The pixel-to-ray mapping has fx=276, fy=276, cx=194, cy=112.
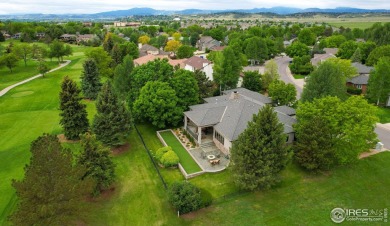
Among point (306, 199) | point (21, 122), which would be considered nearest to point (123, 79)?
point (21, 122)

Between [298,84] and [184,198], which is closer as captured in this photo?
[184,198]

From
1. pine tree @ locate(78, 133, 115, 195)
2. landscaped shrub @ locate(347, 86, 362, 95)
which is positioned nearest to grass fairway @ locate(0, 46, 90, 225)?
pine tree @ locate(78, 133, 115, 195)

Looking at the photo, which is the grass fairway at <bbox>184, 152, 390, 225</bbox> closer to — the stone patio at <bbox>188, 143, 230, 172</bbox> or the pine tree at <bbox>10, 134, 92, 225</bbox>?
the stone patio at <bbox>188, 143, 230, 172</bbox>

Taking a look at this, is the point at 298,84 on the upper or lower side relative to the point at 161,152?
upper

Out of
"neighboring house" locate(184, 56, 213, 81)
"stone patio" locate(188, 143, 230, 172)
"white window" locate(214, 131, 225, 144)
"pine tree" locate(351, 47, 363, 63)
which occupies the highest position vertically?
"pine tree" locate(351, 47, 363, 63)

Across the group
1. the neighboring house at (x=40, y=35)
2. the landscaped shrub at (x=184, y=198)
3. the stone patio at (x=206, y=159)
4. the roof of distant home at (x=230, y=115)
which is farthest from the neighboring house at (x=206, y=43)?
the landscaped shrub at (x=184, y=198)

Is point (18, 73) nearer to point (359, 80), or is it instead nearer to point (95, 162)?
point (95, 162)

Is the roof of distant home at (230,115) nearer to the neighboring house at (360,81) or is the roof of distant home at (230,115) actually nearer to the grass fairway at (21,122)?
the grass fairway at (21,122)
